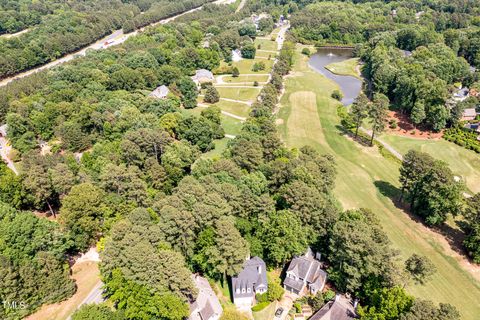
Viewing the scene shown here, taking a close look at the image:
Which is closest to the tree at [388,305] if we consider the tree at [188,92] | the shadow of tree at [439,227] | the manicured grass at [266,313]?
the manicured grass at [266,313]

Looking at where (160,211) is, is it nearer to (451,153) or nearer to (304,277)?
(304,277)

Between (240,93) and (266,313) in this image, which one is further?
(240,93)

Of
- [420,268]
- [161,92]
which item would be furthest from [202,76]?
[420,268]

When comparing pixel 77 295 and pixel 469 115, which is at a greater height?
pixel 469 115

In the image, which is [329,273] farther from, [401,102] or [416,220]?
[401,102]

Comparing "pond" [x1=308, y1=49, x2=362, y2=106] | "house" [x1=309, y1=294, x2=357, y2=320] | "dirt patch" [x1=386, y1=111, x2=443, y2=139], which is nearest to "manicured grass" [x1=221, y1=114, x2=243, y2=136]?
"pond" [x1=308, y1=49, x2=362, y2=106]

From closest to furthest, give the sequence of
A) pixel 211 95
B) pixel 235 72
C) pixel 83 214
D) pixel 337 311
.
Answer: pixel 337 311, pixel 83 214, pixel 211 95, pixel 235 72

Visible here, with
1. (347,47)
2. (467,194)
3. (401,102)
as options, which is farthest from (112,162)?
(347,47)
